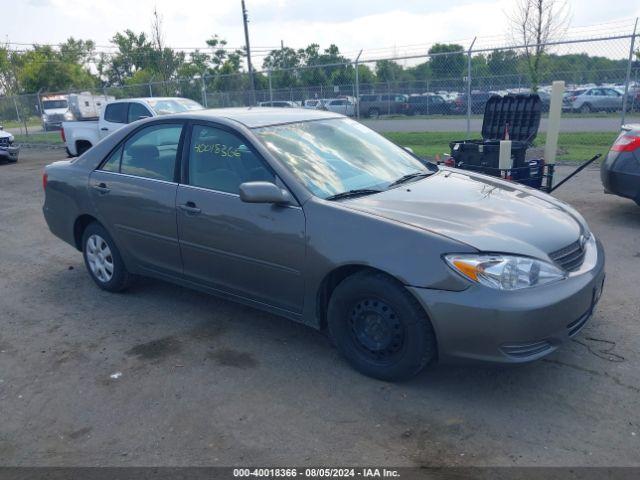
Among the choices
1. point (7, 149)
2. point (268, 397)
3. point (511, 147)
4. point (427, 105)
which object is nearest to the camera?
point (268, 397)

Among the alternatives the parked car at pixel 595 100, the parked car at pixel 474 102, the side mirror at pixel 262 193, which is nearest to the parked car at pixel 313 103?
the parked car at pixel 474 102

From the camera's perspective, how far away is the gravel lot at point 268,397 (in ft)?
9.92

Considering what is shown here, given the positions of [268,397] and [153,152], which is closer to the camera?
[268,397]

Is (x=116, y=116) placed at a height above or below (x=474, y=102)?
above

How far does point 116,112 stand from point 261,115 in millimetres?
9765

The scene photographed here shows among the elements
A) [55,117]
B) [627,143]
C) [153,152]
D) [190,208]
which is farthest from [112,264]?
[55,117]

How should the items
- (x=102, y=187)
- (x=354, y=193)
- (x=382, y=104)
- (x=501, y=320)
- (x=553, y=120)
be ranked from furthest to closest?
(x=382, y=104) → (x=553, y=120) → (x=102, y=187) → (x=354, y=193) → (x=501, y=320)

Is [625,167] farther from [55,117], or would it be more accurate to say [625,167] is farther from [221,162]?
[55,117]

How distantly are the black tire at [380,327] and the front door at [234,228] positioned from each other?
0.36 metres

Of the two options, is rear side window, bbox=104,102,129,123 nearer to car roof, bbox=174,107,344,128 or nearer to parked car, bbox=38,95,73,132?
car roof, bbox=174,107,344,128

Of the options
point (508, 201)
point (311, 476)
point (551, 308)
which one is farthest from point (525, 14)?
point (311, 476)

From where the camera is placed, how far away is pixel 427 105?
18.5 meters

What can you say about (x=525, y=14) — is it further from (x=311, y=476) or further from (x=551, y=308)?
(x=311, y=476)

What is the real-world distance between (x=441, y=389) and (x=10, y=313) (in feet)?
12.3
